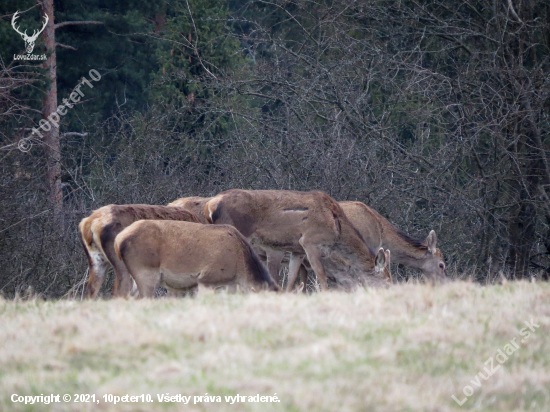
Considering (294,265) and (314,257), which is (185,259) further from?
(294,265)

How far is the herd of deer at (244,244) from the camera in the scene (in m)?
9.32

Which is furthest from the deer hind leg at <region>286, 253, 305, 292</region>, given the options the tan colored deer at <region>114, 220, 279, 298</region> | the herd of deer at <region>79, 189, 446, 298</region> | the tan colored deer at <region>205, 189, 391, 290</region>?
the tan colored deer at <region>114, 220, 279, 298</region>

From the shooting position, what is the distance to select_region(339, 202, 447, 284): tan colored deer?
521 inches

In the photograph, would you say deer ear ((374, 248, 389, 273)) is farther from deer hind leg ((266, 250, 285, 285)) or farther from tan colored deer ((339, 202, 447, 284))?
deer hind leg ((266, 250, 285, 285))

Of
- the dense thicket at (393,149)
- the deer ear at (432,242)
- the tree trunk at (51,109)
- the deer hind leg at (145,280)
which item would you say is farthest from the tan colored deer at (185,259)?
the tree trunk at (51,109)

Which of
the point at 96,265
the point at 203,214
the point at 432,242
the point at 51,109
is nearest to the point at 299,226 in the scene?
the point at 203,214

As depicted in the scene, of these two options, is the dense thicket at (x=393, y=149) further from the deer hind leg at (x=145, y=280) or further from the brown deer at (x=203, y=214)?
the deer hind leg at (x=145, y=280)

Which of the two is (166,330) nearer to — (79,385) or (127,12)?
(79,385)

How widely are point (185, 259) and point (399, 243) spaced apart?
533 centimetres

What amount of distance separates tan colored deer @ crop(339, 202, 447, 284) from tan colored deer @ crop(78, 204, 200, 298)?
13.1 feet

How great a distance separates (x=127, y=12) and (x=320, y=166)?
38.8 feet

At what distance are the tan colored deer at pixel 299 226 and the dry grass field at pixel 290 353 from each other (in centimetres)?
481

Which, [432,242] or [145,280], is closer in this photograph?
[145,280]

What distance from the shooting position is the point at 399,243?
13.4 metres
